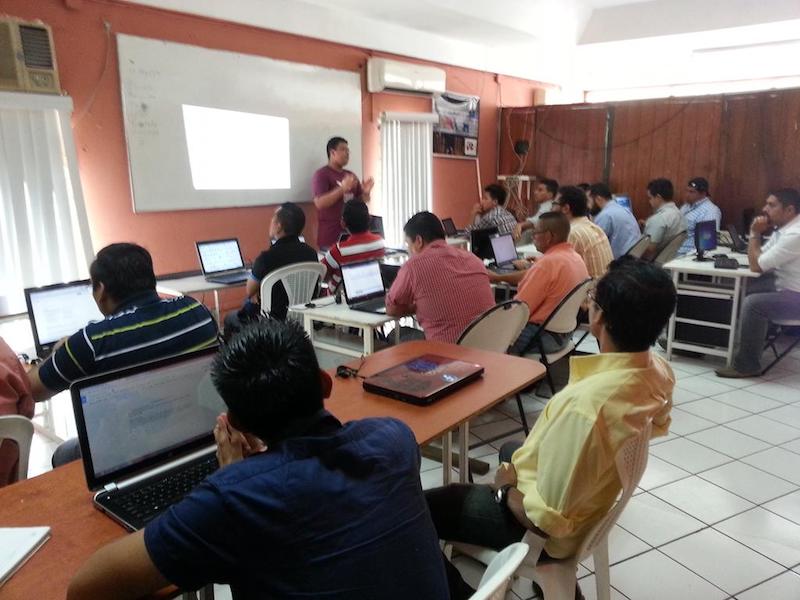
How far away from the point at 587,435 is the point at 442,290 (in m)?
1.63

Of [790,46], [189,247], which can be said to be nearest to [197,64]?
[189,247]

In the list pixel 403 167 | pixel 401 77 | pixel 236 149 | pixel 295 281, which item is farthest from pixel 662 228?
pixel 236 149

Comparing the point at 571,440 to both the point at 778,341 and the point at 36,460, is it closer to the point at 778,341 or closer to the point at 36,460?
the point at 36,460

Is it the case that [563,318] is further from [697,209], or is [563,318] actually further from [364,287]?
[697,209]

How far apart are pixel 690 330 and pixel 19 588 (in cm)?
456

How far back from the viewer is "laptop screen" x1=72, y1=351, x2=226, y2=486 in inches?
51.2

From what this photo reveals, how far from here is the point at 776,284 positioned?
4250 millimetres

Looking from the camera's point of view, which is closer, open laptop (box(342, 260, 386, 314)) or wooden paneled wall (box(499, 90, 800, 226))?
open laptop (box(342, 260, 386, 314))

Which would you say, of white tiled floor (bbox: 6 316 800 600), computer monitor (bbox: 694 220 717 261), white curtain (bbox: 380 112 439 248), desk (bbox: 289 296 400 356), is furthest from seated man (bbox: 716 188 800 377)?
white curtain (bbox: 380 112 439 248)

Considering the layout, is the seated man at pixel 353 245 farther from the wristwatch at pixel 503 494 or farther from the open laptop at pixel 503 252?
the wristwatch at pixel 503 494

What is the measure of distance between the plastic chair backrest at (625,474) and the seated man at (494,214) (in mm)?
4341

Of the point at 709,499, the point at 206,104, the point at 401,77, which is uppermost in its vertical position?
the point at 401,77

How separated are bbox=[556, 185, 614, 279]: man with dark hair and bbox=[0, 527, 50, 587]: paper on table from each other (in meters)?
3.65

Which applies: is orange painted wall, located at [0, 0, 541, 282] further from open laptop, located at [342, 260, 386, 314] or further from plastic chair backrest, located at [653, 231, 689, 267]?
plastic chair backrest, located at [653, 231, 689, 267]
